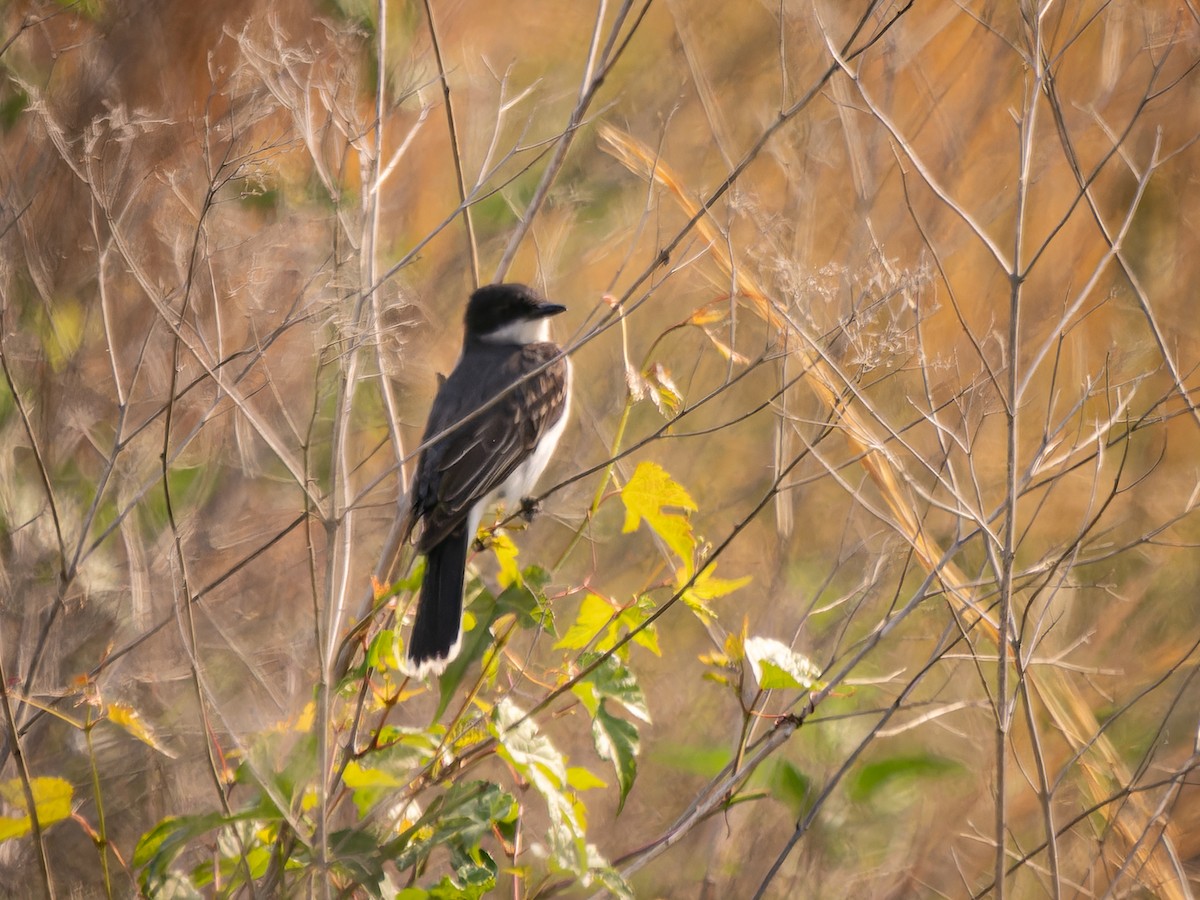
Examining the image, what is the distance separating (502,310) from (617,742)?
2689mm

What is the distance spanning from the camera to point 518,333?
16.3 ft

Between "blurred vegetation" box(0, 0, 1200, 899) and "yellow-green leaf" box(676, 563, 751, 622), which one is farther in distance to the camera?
"blurred vegetation" box(0, 0, 1200, 899)

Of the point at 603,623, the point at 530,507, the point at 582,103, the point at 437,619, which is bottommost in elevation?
the point at 530,507

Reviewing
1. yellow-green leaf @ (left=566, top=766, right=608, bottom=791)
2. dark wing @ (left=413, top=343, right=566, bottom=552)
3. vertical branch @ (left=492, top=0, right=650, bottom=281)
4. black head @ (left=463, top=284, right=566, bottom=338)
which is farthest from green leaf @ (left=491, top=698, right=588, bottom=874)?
black head @ (left=463, top=284, right=566, bottom=338)

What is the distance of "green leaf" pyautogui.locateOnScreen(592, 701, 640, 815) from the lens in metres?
2.18

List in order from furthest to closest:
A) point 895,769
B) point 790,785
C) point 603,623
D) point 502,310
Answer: point 502,310, point 895,769, point 790,785, point 603,623

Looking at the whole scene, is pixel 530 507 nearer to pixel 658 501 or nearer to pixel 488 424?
pixel 488 424

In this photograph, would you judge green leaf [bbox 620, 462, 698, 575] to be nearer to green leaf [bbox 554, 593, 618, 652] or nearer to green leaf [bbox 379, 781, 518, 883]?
green leaf [bbox 554, 593, 618, 652]

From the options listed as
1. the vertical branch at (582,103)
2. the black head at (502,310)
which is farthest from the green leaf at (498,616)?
the black head at (502,310)

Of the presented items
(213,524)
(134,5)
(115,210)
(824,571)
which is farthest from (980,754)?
(134,5)

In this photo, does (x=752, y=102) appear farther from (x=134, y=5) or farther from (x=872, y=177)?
(x=134, y=5)

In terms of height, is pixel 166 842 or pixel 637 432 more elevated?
pixel 166 842

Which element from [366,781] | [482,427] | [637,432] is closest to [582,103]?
[366,781]

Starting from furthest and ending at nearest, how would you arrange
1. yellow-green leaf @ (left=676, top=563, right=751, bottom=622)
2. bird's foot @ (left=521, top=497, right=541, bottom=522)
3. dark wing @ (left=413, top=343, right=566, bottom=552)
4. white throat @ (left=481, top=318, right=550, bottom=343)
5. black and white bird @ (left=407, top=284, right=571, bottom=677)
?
white throat @ (left=481, top=318, right=550, bottom=343) < bird's foot @ (left=521, top=497, right=541, bottom=522) < dark wing @ (left=413, top=343, right=566, bottom=552) < black and white bird @ (left=407, top=284, right=571, bottom=677) < yellow-green leaf @ (left=676, top=563, right=751, bottom=622)
